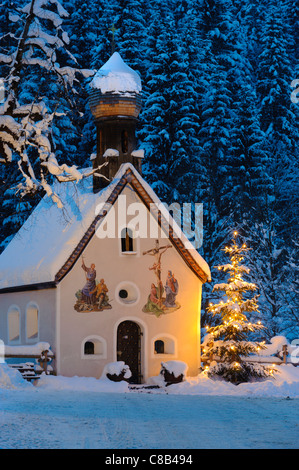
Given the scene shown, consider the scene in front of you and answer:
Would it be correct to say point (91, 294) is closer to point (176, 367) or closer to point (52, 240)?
point (52, 240)

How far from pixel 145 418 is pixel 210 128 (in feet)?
93.9

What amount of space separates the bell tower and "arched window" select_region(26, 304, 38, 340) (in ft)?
16.7

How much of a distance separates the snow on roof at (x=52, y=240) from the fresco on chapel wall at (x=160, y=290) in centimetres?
106

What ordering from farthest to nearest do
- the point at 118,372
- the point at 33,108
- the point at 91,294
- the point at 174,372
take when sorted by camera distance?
the point at 91,294, the point at 174,372, the point at 118,372, the point at 33,108

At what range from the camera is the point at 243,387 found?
26188 millimetres

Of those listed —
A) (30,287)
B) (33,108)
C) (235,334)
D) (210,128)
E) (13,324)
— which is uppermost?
(210,128)

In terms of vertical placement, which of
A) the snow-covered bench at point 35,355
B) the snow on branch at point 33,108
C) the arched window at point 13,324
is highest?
the snow on branch at point 33,108

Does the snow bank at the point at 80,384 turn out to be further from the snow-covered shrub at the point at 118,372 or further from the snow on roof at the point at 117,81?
the snow on roof at the point at 117,81

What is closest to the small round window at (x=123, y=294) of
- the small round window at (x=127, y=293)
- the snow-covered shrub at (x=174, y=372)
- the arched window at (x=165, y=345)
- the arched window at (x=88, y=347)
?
the small round window at (x=127, y=293)

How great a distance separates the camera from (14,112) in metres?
20.8

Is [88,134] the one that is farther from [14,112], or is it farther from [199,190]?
[14,112]

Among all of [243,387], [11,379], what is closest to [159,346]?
[243,387]

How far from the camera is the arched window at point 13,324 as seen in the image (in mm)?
32656
